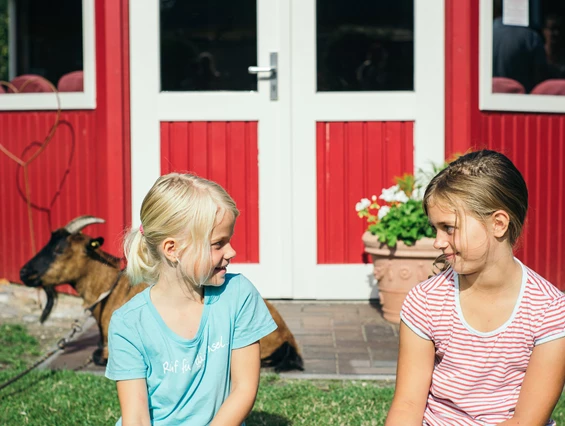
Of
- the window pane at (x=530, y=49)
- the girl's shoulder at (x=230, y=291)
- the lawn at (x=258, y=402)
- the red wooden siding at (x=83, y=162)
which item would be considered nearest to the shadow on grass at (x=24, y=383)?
the lawn at (x=258, y=402)

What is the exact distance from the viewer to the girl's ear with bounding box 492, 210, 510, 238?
2516 millimetres

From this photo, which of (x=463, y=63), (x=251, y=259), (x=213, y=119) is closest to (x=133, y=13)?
(x=213, y=119)

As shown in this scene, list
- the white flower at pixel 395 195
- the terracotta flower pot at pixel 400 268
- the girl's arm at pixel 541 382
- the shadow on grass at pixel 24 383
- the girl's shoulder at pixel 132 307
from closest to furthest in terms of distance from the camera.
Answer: the girl's arm at pixel 541 382 → the girl's shoulder at pixel 132 307 → the shadow on grass at pixel 24 383 → the terracotta flower pot at pixel 400 268 → the white flower at pixel 395 195

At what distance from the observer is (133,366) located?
2.67m

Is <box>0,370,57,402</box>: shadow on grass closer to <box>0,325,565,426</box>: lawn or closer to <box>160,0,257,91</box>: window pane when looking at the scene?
<box>0,325,565,426</box>: lawn

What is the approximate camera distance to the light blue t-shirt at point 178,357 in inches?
106

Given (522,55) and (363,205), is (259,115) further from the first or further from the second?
(522,55)

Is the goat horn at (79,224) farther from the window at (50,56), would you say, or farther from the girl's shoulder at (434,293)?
the girl's shoulder at (434,293)

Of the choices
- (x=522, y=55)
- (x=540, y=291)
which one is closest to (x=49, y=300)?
(x=540, y=291)

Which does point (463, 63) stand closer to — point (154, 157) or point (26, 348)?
point (154, 157)

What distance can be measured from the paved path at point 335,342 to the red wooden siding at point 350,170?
43cm

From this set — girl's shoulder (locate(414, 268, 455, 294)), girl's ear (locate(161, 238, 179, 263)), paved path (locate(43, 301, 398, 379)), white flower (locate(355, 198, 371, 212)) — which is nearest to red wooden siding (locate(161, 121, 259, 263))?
paved path (locate(43, 301, 398, 379))

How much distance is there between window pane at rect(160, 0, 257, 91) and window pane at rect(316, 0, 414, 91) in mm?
498

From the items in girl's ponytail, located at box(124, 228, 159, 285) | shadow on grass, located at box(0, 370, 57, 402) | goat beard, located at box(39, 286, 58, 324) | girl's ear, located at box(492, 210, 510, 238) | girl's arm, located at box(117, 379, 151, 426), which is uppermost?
girl's ear, located at box(492, 210, 510, 238)
